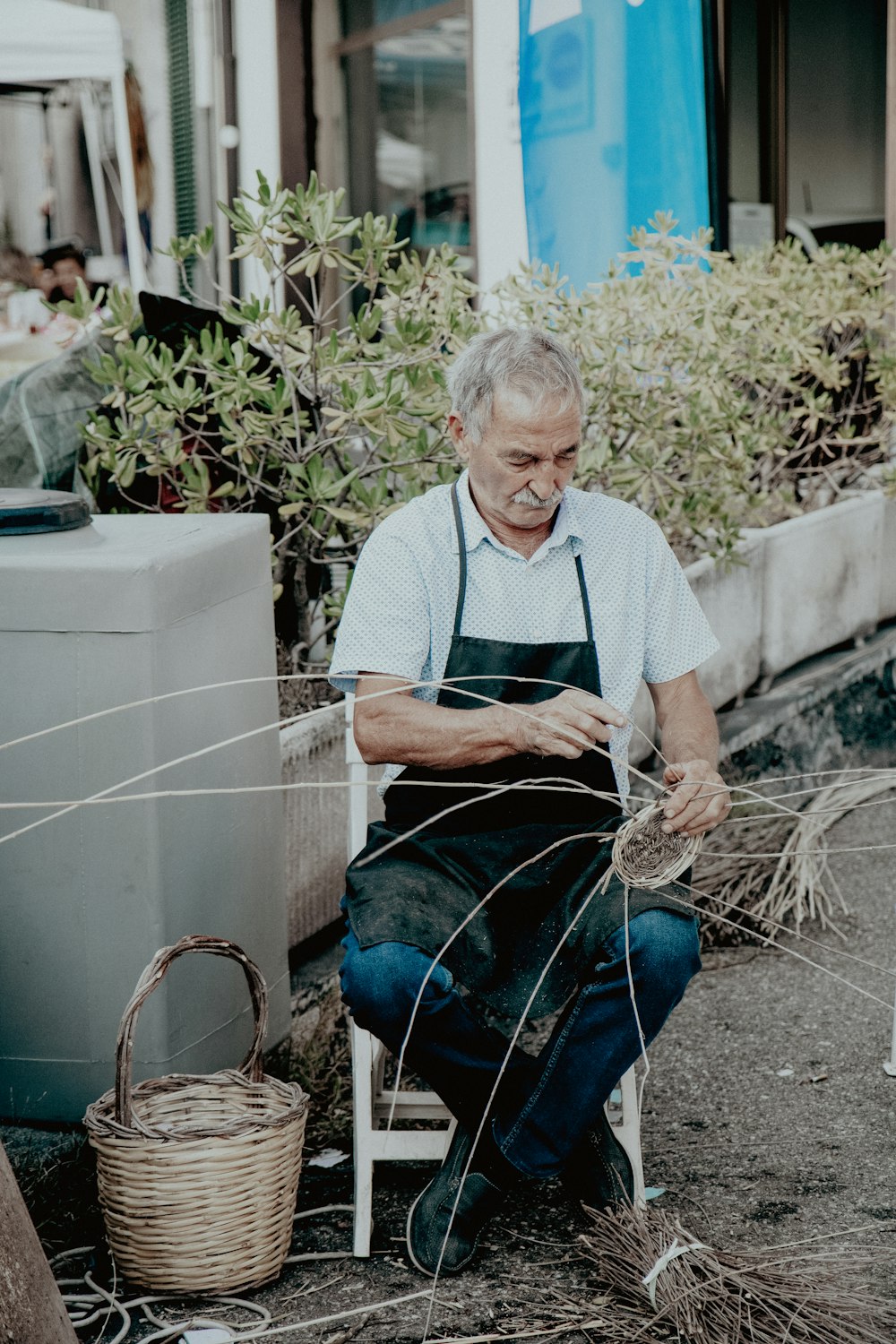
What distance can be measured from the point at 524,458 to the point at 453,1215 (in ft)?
4.36

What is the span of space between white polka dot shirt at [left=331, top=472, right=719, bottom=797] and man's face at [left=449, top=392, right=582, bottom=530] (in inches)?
3.0

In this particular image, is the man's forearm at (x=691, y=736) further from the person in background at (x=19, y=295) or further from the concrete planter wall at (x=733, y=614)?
the person in background at (x=19, y=295)

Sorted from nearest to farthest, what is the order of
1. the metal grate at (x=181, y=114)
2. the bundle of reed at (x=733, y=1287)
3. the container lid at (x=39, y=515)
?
the bundle of reed at (x=733, y=1287) → the container lid at (x=39, y=515) → the metal grate at (x=181, y=114)

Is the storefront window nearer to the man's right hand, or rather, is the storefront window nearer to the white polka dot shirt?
the white polka dot shirt

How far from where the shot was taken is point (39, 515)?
107 inches

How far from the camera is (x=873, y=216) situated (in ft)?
32.3

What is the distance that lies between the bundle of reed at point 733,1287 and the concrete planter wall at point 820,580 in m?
3.36

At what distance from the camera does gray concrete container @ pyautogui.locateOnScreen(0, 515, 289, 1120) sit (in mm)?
2596

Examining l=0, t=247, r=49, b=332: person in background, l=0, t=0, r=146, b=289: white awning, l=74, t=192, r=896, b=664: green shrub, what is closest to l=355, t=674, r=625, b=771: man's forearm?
l=74, t=192, r=896, b=664: green shrub

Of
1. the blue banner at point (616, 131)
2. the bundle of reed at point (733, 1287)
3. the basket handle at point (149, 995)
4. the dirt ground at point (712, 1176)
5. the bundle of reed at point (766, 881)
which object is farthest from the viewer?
the blue banner at point (616, 131)

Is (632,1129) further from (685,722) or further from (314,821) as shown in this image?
(314,821)

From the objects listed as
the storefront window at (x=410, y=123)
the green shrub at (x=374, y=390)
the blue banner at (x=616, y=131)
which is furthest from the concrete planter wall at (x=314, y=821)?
the storefront window at (x=410, y=123)

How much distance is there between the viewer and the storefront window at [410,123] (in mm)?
8805

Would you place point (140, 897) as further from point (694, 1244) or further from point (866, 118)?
point (866, 118)
